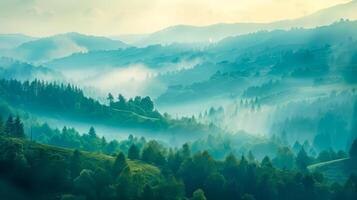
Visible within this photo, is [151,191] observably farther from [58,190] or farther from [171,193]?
[58,190]

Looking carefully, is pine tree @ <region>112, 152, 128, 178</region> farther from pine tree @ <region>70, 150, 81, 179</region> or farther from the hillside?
pine tree @ <region>70, 150, 81, 179</region>

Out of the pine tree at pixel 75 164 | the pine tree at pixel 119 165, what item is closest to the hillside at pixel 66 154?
the pine tree at pixel 75 164

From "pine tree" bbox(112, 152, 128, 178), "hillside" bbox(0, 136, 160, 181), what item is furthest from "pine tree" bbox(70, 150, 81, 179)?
"pine tree" bbox(112, 152, 128, 178)

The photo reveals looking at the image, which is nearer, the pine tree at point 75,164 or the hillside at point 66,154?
the pine tree at point 75,164

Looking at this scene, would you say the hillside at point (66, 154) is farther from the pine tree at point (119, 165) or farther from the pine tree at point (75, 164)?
the pine tree at point (119, 165)

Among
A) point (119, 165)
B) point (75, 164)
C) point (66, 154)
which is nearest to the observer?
point (75, 164)

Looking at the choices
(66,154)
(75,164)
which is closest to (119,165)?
(75,164)

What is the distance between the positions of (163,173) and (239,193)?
2743cm

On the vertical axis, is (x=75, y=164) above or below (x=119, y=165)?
above

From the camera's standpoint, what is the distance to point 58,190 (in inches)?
6314

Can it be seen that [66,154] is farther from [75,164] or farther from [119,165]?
[119,165]

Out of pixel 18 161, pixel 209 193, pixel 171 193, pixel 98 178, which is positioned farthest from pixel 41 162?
pixel 209 193

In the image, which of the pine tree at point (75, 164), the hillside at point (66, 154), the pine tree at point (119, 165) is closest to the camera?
the pine tree at point (75, 164)

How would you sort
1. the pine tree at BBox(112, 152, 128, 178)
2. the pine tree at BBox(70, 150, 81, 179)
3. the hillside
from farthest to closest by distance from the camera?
the pine tree at BBox(112, 152, 128, 178)
the hillside
the pine tree at BBox(70, 150, 81, 179)
